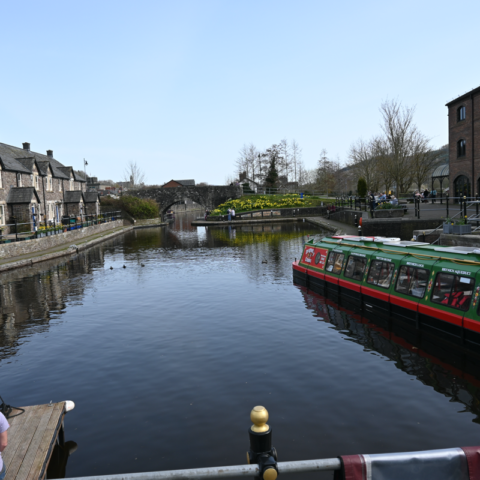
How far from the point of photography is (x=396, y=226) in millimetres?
26734

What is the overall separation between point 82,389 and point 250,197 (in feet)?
183

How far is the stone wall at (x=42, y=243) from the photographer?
83.0ft

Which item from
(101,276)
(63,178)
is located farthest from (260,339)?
(63,178)

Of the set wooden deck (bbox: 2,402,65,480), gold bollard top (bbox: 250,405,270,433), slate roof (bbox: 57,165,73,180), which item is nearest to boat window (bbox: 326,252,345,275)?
wooden deck (bbox: 2,402,65,480)

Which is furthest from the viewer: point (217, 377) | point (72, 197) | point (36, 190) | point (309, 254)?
point (72, 197)

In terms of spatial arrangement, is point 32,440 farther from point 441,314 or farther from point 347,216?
point 347,216

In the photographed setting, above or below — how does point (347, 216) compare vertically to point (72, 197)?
below

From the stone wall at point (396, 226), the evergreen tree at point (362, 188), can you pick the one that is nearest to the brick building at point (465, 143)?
the stone wall at point (396, 226)

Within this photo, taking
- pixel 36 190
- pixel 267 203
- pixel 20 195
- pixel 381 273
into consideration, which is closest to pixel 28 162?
pixel 36 190

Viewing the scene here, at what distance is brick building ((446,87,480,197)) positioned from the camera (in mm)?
Answer: 32059

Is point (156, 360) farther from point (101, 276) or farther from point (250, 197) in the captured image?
point (250, 197)

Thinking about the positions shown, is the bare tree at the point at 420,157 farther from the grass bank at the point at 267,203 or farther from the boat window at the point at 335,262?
the boat window at the point at 335,262

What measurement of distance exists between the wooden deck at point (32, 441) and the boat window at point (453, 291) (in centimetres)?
867

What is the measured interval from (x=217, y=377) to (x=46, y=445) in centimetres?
410
